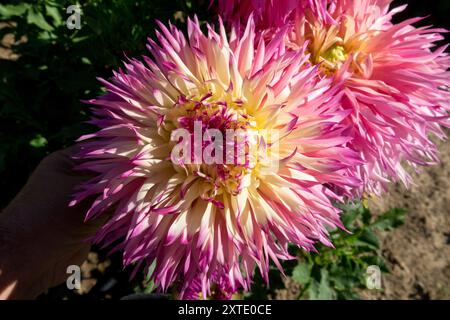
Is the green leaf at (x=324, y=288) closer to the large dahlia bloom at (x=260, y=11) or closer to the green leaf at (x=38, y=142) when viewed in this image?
the large dahlia bloom at (x=260, y=11)

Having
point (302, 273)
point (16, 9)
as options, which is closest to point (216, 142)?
point (302, 273)

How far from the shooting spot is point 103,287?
249 cm

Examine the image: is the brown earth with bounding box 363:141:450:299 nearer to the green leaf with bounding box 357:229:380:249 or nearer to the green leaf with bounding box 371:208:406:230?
Answer: the green leaf with bounding box 371:208:406:230

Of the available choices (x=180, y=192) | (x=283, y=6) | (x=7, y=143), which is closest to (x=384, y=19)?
(x=283, y=6)

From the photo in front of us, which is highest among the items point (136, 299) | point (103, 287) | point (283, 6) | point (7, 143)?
point (7, 143)

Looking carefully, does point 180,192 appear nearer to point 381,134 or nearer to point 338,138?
point 338,138

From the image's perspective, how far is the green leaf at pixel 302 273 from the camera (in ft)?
7.09

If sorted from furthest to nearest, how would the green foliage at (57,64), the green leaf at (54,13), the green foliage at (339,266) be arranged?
the green foliage at (339,266) < the green leaf at (54,13) < the green foliage at (57,64)

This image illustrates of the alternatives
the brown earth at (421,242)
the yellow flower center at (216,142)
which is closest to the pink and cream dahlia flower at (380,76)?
the yellow flower center at (216,142)

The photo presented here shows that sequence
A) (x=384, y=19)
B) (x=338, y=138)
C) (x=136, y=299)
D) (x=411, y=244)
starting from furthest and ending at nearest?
(x=411, y=244) → (x=136, y=299) → (x=384, y=19) → (x=338, y=138)

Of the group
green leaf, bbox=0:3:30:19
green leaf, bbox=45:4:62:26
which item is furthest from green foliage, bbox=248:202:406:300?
green leaf, bbox=0:3:30:19

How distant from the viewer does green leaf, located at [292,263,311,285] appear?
2.16m

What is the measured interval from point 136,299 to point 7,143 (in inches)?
51.0

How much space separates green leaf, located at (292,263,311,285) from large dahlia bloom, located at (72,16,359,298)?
A: 48.5 inches
